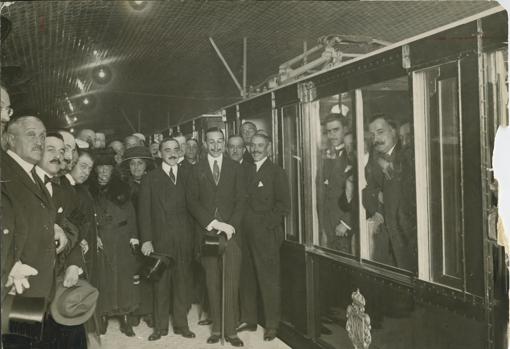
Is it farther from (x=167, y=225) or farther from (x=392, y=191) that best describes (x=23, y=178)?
(x=392, y=191)

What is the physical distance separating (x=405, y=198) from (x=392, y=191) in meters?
0.11

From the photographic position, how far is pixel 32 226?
245cm

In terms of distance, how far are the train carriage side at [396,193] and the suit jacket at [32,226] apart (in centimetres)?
136

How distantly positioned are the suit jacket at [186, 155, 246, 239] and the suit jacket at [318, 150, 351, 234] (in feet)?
1.84

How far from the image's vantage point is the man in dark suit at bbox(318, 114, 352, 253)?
295 cm

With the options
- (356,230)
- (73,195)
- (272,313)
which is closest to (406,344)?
(356,230)

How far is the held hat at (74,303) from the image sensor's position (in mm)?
2521

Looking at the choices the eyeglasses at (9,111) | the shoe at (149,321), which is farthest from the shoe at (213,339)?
the eyeglasses at (9,111)

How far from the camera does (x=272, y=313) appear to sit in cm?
319

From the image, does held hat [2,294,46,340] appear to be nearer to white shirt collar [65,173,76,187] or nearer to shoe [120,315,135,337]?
shoe [120,315,135,337]

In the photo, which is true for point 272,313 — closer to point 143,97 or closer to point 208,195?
point 208,195

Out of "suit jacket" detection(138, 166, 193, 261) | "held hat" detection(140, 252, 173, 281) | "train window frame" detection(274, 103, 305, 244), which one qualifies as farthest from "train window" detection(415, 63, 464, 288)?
"held hat" detection(140, 252, 173, 281)

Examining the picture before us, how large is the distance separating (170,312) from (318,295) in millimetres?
1120

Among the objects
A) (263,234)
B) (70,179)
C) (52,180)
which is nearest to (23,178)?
(52,180)
